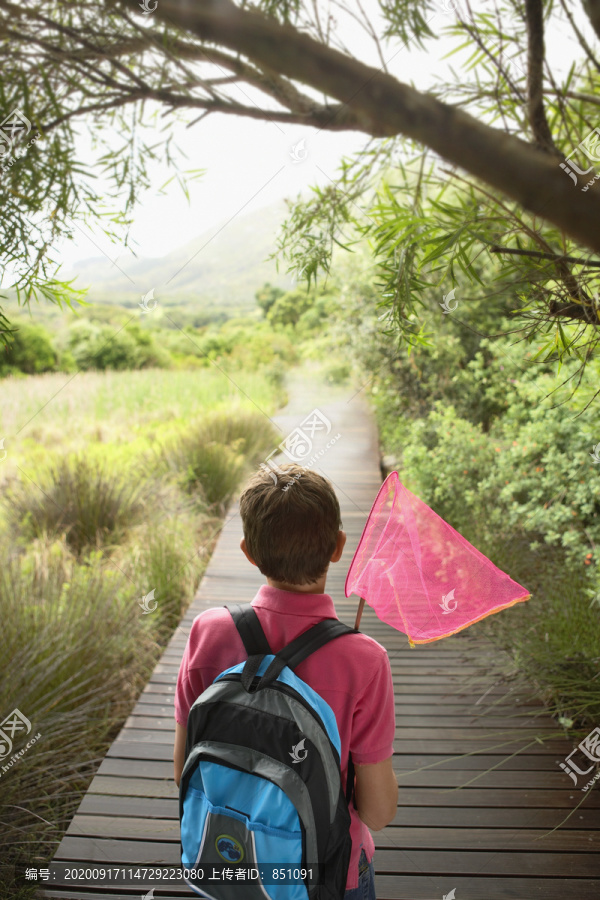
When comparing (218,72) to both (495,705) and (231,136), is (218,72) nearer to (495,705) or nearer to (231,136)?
(231,136)

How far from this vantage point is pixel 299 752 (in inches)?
28.6

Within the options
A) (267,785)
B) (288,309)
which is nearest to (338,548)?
(267,785)

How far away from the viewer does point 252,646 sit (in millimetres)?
816

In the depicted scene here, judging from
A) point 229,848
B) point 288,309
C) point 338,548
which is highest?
point 288,309

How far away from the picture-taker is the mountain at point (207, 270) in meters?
2.05

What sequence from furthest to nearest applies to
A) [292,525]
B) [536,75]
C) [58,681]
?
[58,681] → [536,75] → [292,525]

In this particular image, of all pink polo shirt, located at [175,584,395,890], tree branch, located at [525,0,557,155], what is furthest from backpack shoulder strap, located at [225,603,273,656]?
tree branch, located at [525,0,557,155]

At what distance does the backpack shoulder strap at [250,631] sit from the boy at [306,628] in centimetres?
2

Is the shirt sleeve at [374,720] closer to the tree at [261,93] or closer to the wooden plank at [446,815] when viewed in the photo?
the tree at [261,93]

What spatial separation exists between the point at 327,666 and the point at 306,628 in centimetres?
6

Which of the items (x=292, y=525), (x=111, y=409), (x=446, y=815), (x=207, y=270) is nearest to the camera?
(x=292, y=525)

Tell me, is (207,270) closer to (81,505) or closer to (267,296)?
(267,296)

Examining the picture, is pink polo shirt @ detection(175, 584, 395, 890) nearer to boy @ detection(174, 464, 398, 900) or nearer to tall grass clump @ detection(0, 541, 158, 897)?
boy @ detection(174, 464, 398, 900)

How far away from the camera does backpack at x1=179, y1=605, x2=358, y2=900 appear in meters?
0.73
